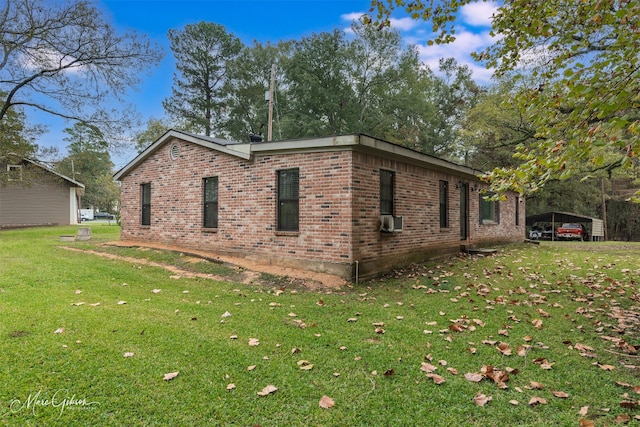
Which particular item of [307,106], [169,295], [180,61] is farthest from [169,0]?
[180,61]

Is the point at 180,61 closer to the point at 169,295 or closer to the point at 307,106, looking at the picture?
the point at 307,106

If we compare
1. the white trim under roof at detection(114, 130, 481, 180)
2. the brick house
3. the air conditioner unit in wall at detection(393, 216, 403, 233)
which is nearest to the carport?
the brick house

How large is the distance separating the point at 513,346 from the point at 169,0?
12598 mm

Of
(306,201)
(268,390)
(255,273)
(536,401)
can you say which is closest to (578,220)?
(306,201)

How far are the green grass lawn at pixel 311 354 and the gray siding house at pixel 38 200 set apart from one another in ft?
60.6

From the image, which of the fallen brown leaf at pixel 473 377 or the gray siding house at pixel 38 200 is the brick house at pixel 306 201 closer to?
the fallen brown leaf at pixel 473 377

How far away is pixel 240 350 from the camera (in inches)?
147

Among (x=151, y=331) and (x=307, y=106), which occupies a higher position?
(x=307, y=106)

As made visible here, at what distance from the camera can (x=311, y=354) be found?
371 centimetres

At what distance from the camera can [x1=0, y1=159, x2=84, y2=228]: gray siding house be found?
20.7 m

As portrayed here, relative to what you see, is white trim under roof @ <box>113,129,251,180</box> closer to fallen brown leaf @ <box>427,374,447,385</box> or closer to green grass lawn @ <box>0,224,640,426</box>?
green grass lawn @ <box>0,224,640,426</box>

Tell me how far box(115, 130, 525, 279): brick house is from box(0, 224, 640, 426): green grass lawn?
1.62 meters

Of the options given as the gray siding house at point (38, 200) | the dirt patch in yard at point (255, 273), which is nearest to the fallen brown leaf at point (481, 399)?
the dirt patch in yard at point (255, 273)

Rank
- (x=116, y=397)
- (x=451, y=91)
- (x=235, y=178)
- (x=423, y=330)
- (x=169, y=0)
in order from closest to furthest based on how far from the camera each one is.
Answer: (x=116, y=397), (x=423, y=330), (x=235, y=178), (x=169, y=0), (x=451, y=91)
